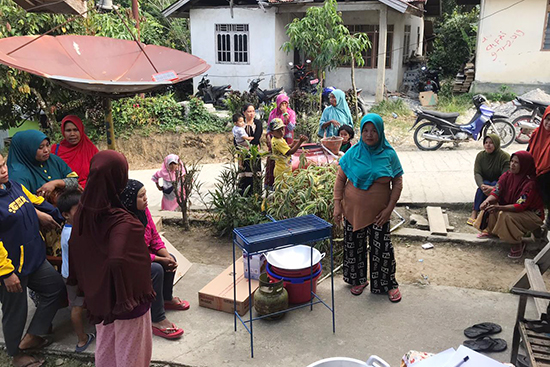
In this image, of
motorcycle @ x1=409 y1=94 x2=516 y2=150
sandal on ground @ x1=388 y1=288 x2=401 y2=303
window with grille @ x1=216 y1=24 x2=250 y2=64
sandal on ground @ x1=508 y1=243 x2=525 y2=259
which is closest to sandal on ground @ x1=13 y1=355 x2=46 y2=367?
sandal on ground @ x1=388 y1=288 x2=401 y2=303

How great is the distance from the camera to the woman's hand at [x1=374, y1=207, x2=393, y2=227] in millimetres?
3674

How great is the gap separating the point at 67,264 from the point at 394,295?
2.61m

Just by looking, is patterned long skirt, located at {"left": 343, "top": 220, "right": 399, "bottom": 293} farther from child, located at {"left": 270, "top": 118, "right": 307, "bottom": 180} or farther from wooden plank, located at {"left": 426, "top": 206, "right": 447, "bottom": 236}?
child, located at {"left": 270, "top": 118, "right": 307, "bottom": 180}

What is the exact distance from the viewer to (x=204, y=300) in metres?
3.87

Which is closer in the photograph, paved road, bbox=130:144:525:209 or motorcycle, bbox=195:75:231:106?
paved road, bbox=130:144:525:209

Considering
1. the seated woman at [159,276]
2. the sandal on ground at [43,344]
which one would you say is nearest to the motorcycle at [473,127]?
the seated woman at [159,276]

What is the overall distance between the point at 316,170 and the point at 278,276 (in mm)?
1767

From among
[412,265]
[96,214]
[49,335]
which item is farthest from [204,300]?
[412,265]

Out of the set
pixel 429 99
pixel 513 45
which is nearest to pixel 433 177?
pixel 429 99

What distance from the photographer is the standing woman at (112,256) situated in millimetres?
2271

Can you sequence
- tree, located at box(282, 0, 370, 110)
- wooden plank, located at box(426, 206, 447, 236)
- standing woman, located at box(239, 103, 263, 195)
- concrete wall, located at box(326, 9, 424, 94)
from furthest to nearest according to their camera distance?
concrete wall, located at box(326, 9, 424, 94)
tree, located at box(282, 0, 370, 110)
standing woman, located at box(239, 103, 263, 195)
wooden plank, located at box(426, 206, 447, 236)

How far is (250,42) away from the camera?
13.8 metres

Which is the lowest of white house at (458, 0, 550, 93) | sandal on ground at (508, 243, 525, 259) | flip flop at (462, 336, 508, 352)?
flip flop at (462, 336, 508, 352)

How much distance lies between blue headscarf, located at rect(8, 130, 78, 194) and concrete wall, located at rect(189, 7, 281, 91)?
10.6 meters
